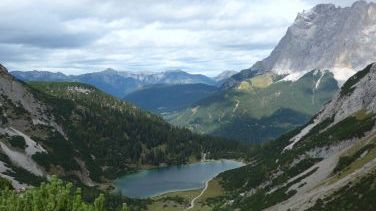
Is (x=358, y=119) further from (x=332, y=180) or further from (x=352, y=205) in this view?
(x=352, y=205)

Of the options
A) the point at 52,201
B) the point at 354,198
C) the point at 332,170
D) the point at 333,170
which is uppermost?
the point at 52,201

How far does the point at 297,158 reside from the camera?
159125mm

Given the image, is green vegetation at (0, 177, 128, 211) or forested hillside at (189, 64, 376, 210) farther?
forested hillside at (189, 64, 376, 210)

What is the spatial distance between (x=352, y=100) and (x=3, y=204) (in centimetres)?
14666

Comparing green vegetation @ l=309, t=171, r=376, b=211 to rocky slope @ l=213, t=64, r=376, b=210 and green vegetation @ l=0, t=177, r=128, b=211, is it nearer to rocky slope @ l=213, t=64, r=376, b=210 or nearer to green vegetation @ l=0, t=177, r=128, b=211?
rocky slope @ l=213, t=64, r=376, b=210

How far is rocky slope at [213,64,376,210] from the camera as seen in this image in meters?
93.7

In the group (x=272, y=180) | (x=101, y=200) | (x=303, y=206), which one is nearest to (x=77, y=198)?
(x=101, y=200)

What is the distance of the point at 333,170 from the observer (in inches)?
4628

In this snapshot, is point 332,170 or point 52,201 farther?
Result: point 332,170

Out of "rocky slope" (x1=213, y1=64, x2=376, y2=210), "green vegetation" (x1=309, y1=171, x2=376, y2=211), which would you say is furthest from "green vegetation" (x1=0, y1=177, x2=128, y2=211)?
"rocky slope" (x1=213, y1=64, x2=376, y2=210)

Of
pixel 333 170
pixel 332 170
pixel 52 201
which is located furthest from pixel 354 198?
pixel 52 201

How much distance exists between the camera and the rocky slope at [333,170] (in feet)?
307

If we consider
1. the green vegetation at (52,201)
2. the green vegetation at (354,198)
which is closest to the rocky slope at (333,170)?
the green vegetation at (354,198)

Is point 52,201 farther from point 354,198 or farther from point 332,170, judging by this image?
point 332,170
